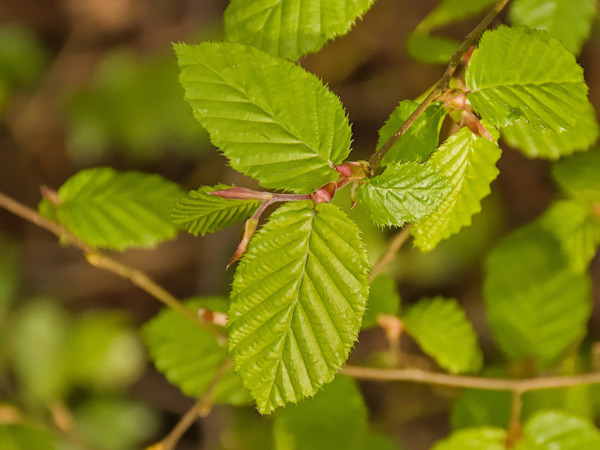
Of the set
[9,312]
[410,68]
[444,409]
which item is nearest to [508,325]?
[444,409]

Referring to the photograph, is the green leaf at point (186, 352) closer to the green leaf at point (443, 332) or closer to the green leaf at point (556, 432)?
the green leaf at point (443, 332)

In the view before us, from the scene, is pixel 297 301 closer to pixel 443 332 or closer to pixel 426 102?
pixel 426 102

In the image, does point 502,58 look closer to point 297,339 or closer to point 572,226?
point 297,339

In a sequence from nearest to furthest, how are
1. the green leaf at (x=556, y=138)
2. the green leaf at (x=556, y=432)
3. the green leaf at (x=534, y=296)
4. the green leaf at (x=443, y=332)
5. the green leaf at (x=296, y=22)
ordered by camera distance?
the green leaf at (x=296, y=22) < the green leaf at (x=556, y=138) < the green leaf at (x=556, y=432) < the green leaf at (x=443, y=332) < the green leaf at (x=534, y=296)

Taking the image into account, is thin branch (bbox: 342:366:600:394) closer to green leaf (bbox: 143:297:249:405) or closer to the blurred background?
green leaf (bbox: 143:297:249:405)

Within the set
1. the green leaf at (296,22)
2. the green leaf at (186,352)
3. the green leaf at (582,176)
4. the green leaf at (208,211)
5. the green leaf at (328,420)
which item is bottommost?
the green leaf at (328,420)

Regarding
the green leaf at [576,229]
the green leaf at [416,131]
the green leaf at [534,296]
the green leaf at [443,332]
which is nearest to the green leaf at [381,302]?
the green leaf at [443,332]

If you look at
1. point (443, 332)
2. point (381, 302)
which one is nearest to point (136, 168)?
point (381, 302)

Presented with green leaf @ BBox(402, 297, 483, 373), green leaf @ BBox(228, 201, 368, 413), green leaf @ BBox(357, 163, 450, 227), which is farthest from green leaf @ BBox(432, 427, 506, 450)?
green leaf @ BBox(357, 163, 450, 227)
